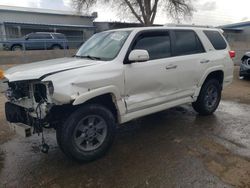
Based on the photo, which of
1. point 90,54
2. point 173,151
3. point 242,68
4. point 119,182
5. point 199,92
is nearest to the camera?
point 119,182

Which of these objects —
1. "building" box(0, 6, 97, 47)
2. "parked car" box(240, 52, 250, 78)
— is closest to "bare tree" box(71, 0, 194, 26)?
"building" box(0, 6, 97, 47)

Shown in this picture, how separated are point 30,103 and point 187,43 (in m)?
3.09

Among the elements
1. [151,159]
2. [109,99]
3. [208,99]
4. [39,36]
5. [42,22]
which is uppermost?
[42,22]

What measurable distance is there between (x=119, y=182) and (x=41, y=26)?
28865 mm

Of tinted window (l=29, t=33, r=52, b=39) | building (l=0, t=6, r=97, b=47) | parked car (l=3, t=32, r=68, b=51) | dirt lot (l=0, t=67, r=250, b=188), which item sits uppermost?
building (l=0, t=6, r=97, b=47)

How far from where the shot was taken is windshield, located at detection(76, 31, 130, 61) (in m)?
4.19

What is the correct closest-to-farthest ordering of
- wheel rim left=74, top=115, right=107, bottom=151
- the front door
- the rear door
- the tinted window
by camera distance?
wheel rim left=74, top=115, right=107, bottom=151, the front door, the rear door, the tinted window

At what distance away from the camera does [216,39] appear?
5730 millimetres

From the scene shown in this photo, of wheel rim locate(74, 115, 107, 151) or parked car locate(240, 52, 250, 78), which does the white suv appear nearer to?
wheel rim locate(74, 115, 107, 151)

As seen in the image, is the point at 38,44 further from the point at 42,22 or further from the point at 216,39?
the point at 216,39

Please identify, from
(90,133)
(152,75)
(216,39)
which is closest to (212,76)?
(216,39)

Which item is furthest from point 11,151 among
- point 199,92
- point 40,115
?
point 199,92

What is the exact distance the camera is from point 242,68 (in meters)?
10.3

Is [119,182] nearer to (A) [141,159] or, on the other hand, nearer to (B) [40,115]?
(A) [141,159]
